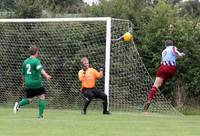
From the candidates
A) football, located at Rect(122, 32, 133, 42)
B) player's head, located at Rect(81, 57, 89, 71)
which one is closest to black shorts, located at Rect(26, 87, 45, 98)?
player's head, located at Rect(81, 57, 89, 71)

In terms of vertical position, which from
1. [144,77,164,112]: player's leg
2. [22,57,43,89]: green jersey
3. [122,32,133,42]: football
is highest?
[122,32,133,42]: football

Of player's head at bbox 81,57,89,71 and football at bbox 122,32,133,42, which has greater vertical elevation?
football at bbox 122,32,133,42

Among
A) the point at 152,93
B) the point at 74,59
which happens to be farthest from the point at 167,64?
the point at 74,59

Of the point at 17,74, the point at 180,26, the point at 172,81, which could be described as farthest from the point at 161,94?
the point at 17,74

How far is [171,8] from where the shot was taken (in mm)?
22688

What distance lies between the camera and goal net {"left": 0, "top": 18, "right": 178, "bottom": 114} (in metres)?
20.7

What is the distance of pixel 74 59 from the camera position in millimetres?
22000

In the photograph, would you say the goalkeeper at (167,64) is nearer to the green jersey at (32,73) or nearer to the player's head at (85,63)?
the player's head at (85,63)

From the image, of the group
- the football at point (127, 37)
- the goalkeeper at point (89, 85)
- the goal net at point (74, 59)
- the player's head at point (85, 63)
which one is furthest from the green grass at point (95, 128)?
the goal net at point (74, 59)

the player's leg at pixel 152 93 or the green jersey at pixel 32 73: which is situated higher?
the green jersey at pixel 32 73

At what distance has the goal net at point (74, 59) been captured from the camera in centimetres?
2066

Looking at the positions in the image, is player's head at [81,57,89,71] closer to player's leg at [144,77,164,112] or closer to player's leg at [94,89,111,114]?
player's leg at [94,89,111,114]

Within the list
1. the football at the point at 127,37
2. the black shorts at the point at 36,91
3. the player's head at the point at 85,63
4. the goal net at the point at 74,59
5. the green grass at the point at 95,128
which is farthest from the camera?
the goal net at the point at 74,59

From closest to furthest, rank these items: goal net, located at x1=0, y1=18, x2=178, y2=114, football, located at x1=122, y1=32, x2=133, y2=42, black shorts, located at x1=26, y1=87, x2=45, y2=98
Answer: black shorts, located at x1=26, y1=87, x2=45, y2=98 → football, located at x1=122, y1=32, x2=133, y2=42 → goal net, located at x1=0, y1=18, x2=178, y2=114
